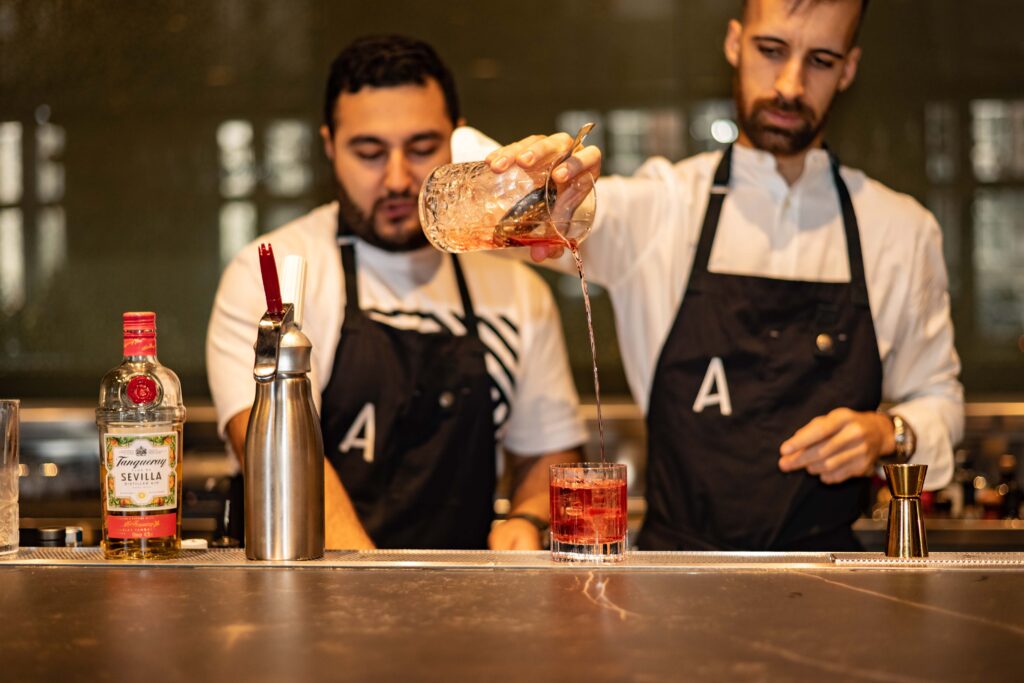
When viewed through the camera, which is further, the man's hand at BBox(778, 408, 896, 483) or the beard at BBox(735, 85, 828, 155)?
the beard at BBox(735, 85, 828, 155)

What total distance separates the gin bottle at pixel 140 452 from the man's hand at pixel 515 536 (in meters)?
0.68

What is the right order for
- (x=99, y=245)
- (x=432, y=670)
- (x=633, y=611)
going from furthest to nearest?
(x=99, y=245), (x=633, y=611), (x=432, y=670)

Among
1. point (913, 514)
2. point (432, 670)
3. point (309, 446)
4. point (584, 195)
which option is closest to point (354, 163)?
point (584, 195)

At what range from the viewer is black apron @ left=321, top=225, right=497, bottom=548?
221 centimetres

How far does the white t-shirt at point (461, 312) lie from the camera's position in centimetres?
227

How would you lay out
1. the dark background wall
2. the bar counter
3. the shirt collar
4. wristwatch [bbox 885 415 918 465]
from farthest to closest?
the dark background wall < the shirt collar < wristwatch [bbox 885 415 918 465] < the bar counter

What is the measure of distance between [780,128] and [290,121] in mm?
1483

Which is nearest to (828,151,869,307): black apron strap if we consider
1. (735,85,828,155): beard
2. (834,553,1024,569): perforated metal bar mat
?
(735,85,828,155): beard

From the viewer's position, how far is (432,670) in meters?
1.00

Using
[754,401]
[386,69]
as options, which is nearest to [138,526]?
[386,69]

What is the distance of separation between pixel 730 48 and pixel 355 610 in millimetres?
1511

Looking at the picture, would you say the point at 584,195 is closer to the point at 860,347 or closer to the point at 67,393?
the point at 860,347

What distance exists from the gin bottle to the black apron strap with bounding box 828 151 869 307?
1280mm

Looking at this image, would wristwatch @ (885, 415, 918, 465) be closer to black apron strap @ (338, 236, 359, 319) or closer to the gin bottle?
black apron strap @ (338, 236, 359, 319)
